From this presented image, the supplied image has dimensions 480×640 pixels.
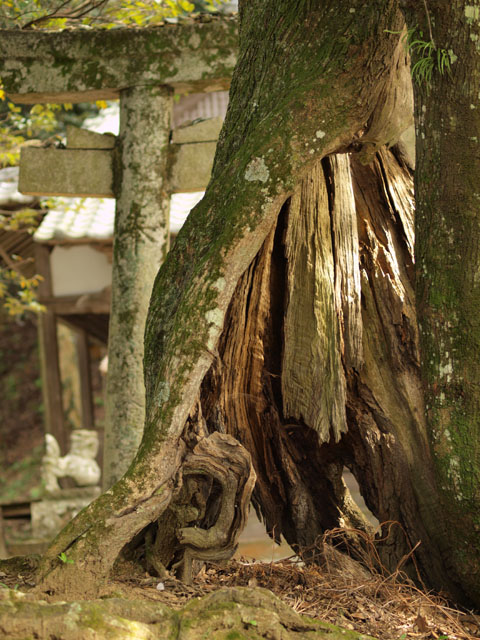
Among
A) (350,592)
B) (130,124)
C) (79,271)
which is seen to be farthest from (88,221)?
(350,592)

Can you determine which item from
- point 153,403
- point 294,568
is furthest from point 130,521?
point 294,568

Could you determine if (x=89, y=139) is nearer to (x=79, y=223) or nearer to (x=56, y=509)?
(x=79, y=223)

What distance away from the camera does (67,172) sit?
616cm

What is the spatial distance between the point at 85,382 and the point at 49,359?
2.93m

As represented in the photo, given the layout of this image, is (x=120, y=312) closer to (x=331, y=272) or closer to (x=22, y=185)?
(x=22, y=185)

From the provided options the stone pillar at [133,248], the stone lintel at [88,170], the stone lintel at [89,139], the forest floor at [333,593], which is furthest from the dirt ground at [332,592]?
the stone lintel at [89,139]

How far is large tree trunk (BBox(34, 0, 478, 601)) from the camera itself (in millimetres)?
3299

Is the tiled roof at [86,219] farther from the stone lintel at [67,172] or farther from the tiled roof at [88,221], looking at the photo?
the stone lintel at [67,172]

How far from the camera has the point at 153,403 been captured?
11.0ft

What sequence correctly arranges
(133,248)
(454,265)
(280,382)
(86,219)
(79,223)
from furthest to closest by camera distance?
1. (86,219)
2. (79,223)
3. (133,248)
4. (280,382)
5. (454,265)

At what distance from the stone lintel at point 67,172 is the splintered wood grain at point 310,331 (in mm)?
2656

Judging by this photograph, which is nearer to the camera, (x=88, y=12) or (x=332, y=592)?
(x=332, y=592)

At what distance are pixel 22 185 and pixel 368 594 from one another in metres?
4.39

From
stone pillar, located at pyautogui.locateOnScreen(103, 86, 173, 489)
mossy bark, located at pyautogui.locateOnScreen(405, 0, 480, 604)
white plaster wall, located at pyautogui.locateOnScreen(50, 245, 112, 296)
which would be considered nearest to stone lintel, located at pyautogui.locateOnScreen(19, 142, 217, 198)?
stone pillar, located at pyautogui.locateOnScreen(103, 86, 173, 489)
